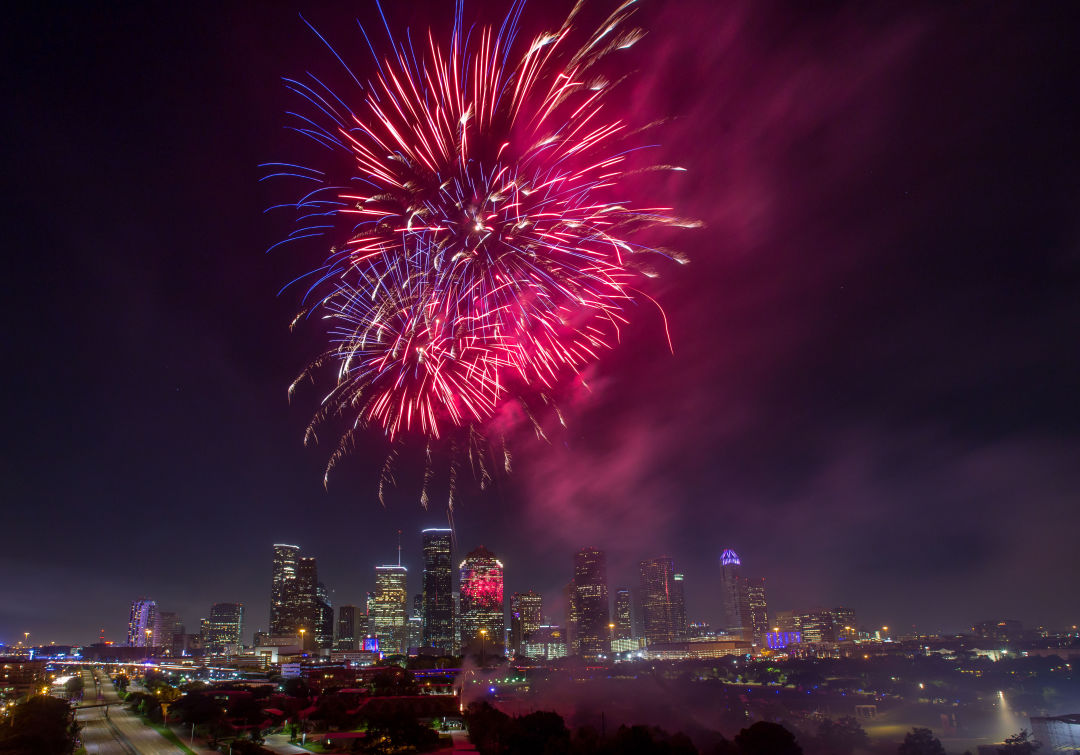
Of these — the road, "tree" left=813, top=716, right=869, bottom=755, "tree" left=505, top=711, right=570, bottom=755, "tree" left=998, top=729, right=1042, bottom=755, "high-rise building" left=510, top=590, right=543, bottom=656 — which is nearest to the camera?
"tree" left=505, top=711, right=570, bottom=755

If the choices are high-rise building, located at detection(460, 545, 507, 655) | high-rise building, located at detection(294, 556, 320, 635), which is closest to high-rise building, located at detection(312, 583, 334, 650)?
high-rise building, located at detection(294, 556, 320, 635)

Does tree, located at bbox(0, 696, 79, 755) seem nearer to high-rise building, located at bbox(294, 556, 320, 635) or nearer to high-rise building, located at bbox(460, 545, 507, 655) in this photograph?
high-rise building, located at bbox(460, 545, 507, 655)

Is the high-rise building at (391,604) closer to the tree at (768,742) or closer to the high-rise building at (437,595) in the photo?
the high-rise building at (437,595)

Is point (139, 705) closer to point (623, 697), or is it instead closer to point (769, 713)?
point (623, 697)

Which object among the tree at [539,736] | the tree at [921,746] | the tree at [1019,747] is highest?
the tree at [539,736]

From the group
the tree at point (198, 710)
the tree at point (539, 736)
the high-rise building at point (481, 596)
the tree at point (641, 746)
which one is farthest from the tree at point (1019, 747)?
the high-rise building at point (481, 596)

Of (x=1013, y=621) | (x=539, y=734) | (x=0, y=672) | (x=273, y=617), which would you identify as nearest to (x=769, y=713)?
(x=539, y=734)
